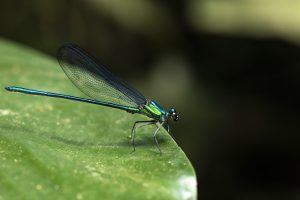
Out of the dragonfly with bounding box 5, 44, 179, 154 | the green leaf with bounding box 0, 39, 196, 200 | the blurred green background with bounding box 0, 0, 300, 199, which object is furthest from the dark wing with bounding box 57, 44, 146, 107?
the blurred green background with bounding box 0, 0, 300, 199

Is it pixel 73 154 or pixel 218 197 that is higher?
pixel 73 154

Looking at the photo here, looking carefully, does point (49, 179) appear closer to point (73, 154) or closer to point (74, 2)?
point (73, 154)

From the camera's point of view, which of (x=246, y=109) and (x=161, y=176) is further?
(x=246, y=109)

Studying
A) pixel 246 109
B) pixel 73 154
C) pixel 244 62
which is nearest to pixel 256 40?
pixel 244 62

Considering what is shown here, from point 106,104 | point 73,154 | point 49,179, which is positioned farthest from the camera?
point 106,104

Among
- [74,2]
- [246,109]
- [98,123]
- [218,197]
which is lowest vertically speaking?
[218,197]

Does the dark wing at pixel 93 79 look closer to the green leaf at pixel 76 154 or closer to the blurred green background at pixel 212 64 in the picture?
the green leaf at pixel 76 154
